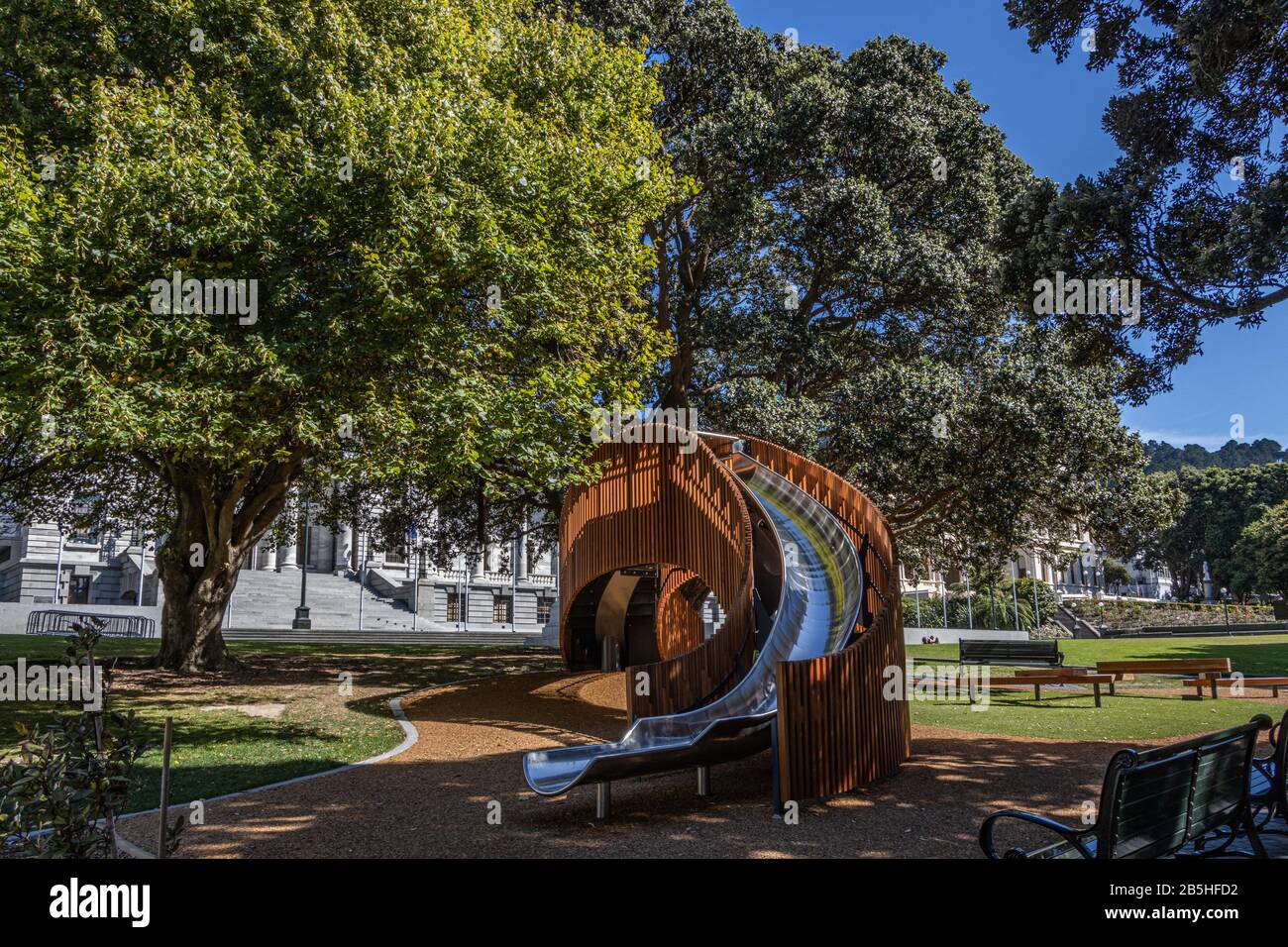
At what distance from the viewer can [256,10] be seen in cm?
1517

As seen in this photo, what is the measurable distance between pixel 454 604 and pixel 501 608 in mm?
4061

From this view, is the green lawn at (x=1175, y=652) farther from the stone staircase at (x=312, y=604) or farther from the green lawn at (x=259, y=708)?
the stone staircase at (x=312, y=604)

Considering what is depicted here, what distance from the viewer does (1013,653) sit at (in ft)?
62.9

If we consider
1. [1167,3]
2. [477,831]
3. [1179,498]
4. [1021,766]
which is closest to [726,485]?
[1021,766]

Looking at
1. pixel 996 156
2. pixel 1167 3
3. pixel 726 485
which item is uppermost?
pixel 996 156

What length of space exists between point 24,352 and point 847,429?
52.3ft

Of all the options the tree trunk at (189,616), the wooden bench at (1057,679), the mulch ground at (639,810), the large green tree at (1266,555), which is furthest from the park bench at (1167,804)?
the large green tree at (1266,555)

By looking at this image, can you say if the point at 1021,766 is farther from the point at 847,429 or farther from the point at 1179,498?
the point at 1179,498

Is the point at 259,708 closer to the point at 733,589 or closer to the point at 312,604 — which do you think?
the point at 733,589

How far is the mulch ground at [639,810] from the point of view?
6582 mm

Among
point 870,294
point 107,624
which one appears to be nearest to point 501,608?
point 107,624

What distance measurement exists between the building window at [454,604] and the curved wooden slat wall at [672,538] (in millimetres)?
31481

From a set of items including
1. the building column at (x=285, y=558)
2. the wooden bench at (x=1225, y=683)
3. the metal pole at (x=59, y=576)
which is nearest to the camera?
the wooden bench at (x=1225, y=683)
